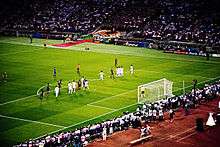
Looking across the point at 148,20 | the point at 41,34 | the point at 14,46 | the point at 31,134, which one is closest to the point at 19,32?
the point at 41,34

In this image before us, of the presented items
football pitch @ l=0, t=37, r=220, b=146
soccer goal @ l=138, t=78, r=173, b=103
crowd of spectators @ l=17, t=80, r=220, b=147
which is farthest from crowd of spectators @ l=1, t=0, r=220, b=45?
crowd of spectators @ l=17, t=80, r=220, b=147

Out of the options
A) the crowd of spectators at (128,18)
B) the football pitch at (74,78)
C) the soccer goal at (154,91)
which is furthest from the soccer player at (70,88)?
the crowd of spectators at (128,18)

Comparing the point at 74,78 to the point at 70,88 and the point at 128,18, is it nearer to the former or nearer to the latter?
the point at 70,88

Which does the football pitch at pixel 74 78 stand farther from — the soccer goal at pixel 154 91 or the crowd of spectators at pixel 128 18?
the crowd of spectators at pixel 128 18

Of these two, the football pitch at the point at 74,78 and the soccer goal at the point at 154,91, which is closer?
the football pitch at the point at 74,78

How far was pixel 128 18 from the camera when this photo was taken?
7938cm

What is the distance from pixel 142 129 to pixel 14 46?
142 ft

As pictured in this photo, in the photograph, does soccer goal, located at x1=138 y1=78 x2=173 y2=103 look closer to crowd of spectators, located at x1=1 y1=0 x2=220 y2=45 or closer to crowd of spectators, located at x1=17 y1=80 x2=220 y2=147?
crowd of spectators, located at x1=17 y1=80 x2=220 y2=147

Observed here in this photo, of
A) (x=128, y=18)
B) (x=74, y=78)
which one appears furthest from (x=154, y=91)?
(x=128, y=18)

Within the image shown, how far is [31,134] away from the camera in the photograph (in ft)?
102

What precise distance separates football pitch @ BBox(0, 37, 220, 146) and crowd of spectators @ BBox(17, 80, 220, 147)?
256cm

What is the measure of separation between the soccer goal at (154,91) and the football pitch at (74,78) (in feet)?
3.34

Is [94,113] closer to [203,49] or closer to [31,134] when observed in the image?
[31,134]

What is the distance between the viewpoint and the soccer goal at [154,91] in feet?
126
